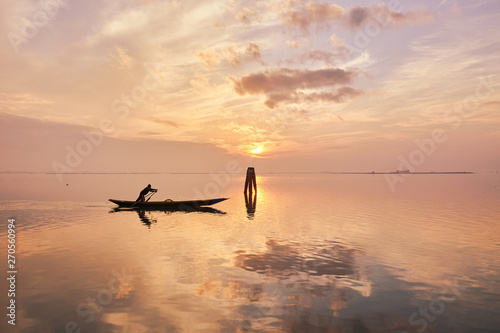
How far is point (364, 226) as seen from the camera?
2427cm

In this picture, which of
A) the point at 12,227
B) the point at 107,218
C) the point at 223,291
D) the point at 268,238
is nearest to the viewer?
the point at 223,291

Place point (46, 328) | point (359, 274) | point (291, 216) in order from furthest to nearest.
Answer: point (291, 216)
point (359, 274)
point (46, 328)

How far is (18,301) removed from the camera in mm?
9883

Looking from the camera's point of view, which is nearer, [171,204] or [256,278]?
[256,278]

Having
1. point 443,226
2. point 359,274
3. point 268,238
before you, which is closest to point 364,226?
point 443,226

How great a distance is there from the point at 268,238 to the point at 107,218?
53.4 ft

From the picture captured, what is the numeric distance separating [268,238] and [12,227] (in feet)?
62.8

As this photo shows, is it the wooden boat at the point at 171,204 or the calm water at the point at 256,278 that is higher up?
the wooden boat at the point at 171,204

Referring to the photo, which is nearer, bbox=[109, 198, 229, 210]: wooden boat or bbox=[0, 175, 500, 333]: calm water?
bbox=[0, 175, 500, 333]: calm water

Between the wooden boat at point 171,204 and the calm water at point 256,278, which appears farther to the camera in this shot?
the wooden boat at point 171,204

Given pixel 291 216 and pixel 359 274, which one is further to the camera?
pixel 291 216

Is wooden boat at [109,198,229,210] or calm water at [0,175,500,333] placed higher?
wooden boat at [109,198,229,210]

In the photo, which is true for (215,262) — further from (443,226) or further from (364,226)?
(443,226)

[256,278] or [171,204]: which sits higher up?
[171,204]
